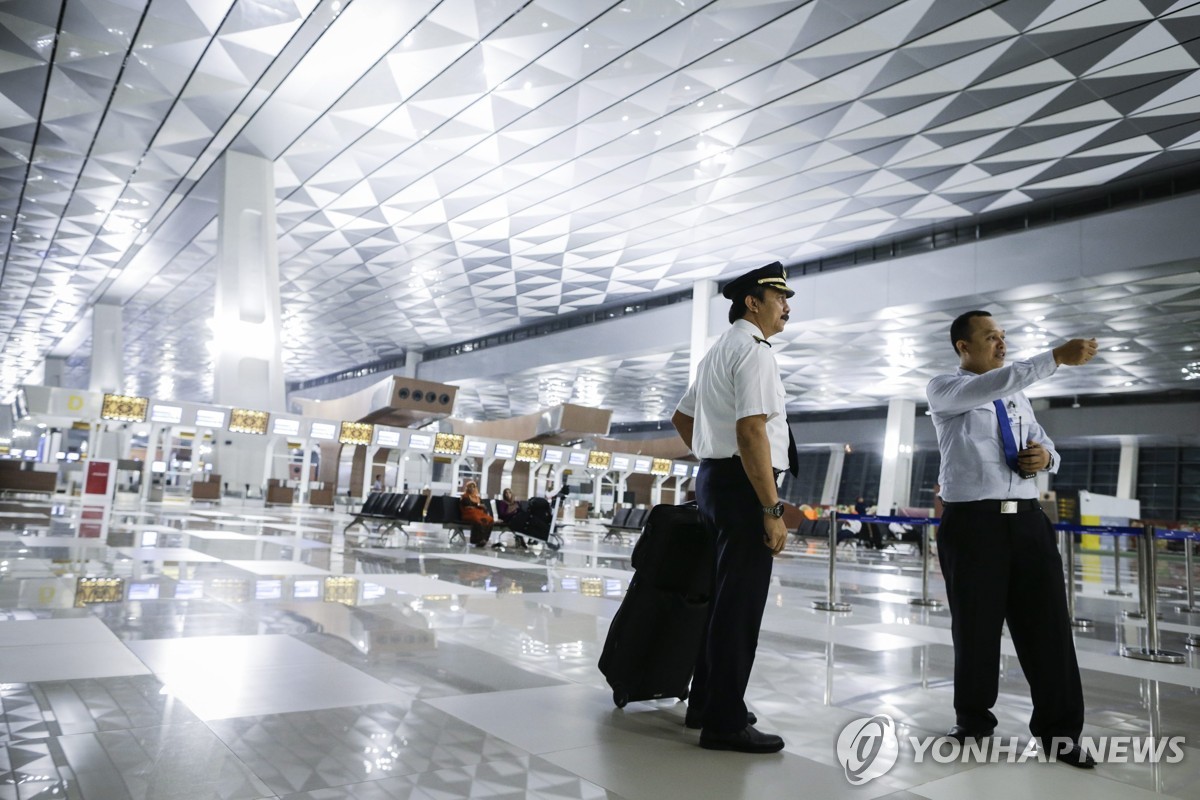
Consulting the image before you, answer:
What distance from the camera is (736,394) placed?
2734 millimetres

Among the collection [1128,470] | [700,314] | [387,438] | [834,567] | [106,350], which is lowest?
[834,567]

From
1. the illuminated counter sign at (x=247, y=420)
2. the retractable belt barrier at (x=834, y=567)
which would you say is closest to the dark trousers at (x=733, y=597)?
the retractable belt barrier at (x=834, y=567)

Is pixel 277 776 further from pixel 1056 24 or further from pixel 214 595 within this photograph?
pixel 1056 24

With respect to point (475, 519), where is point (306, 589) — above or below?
below

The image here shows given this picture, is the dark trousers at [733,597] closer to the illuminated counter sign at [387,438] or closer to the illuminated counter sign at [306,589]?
the illuminated counter sign at [306,589]

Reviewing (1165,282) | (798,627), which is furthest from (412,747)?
(1165,282)

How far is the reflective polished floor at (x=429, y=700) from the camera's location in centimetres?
209

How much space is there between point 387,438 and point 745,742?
27.4m

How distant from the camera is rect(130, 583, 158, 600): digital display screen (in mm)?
4891

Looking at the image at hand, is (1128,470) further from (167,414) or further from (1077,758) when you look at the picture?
(1077,758)

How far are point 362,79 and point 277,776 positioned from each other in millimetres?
14684

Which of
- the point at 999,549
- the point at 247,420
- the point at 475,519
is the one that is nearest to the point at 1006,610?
the point at 999,549

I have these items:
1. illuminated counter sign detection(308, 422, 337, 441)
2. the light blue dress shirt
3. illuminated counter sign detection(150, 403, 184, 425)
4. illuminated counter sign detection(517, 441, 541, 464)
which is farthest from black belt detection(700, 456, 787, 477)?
illuminated counter sign detection(517, 441, 541, 464)

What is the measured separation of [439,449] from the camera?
3023 cm
